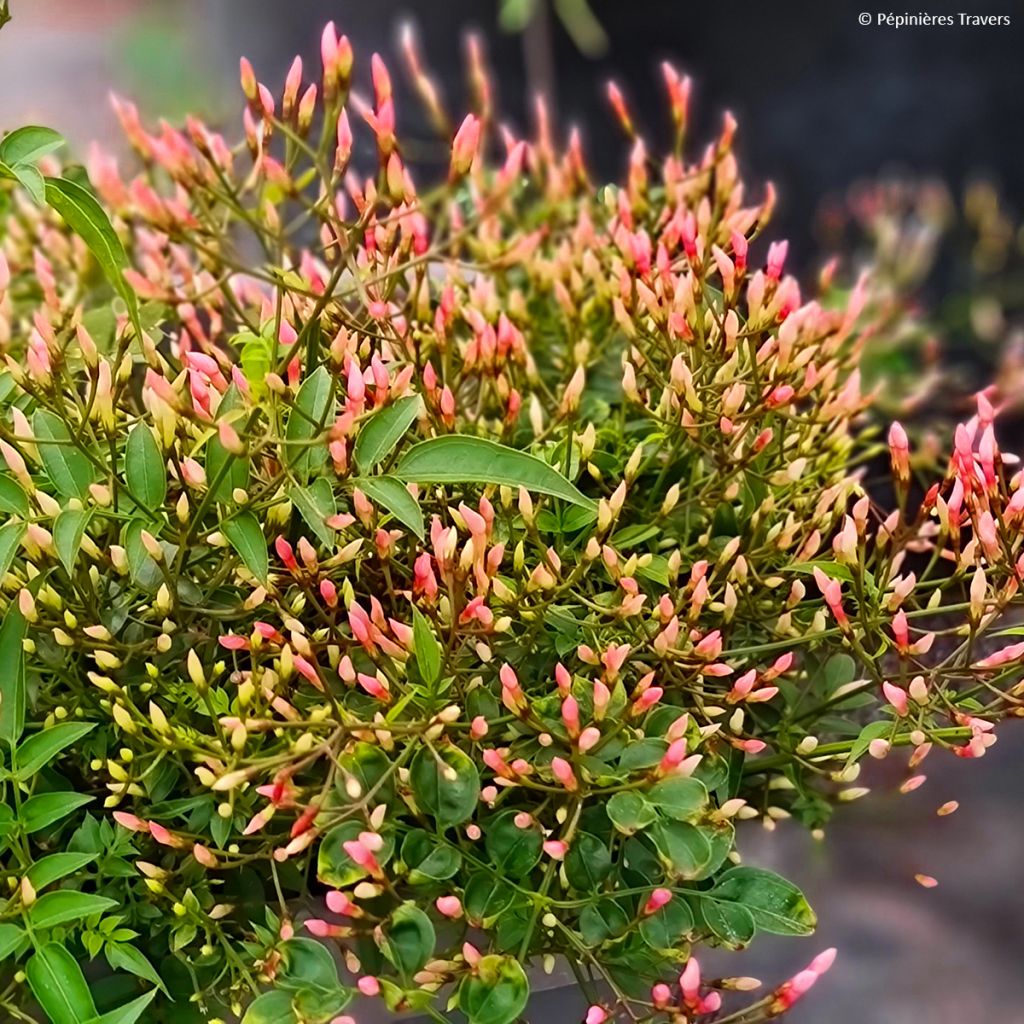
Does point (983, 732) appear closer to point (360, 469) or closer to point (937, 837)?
point (360, 469)

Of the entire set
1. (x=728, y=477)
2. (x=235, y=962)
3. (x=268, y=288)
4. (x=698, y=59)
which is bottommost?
(x=235, y=962)

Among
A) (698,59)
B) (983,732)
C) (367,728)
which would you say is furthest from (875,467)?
(698,59)

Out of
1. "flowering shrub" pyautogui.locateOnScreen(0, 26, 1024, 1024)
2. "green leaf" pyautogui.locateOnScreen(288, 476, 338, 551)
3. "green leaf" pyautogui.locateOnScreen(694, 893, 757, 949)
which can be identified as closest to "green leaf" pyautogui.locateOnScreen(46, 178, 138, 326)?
"flowering shrub" pyautogui.locateOnScreen(0, 26, 1024, 1024)

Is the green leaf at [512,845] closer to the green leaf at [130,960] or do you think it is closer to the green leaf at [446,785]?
the green leaf at [446,785]

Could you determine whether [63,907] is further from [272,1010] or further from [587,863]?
[587,863]

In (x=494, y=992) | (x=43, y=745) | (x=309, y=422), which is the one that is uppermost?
(x=309, y=422)

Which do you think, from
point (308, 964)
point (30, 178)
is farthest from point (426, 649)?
point (30, 178)
